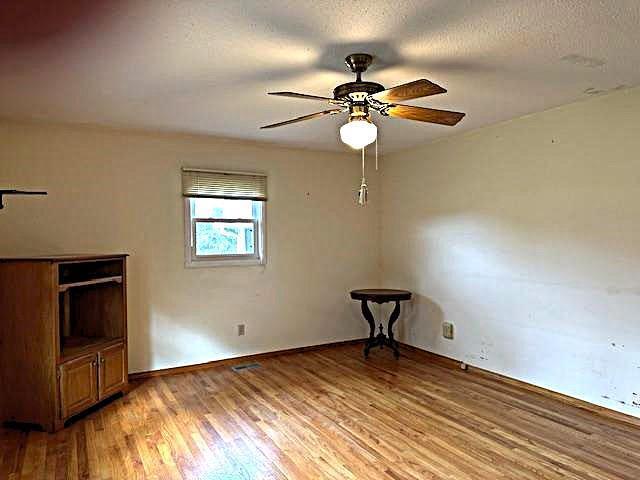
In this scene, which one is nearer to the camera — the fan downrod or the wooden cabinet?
the fan downrod

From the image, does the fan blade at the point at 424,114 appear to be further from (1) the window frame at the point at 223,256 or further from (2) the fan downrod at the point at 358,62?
(1) the window frame at the point at 223,256

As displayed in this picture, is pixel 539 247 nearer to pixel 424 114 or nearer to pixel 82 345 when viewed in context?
pixel 424 114

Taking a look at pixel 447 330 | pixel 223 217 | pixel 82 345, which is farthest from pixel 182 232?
pixel 447 330

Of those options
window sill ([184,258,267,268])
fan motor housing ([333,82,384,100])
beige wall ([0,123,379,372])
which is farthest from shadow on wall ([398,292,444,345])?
fan motor housing ([333,82,384,100])

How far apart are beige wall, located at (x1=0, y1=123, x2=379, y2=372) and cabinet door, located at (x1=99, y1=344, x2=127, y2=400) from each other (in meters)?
0.45

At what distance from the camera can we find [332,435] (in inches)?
117

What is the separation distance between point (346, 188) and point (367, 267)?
38.3 inches

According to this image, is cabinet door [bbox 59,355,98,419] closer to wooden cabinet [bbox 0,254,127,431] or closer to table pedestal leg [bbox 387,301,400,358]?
wooden cabinet [bbox 0,254,127,431]

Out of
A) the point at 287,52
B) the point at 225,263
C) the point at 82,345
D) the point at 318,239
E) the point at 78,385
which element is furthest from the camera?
the point at 318,239

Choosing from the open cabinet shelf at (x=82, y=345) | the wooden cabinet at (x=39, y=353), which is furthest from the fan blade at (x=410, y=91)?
the open cabinet shelf at (x=82, y=345)

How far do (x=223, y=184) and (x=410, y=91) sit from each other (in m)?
2.69

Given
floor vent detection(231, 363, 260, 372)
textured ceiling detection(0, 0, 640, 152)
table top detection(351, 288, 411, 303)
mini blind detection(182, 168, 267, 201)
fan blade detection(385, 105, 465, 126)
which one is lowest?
floor vent detection(231, 363, 260, 372)

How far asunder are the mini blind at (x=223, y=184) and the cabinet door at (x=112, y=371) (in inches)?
61.0

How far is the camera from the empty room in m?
2.34
